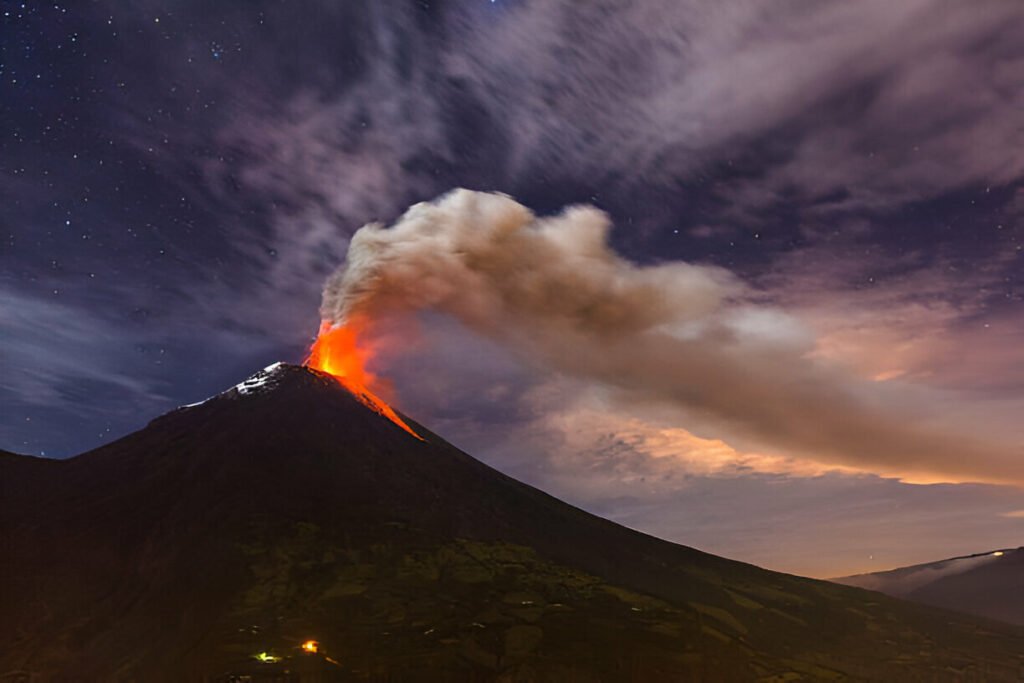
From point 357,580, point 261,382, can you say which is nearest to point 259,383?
point 261,382

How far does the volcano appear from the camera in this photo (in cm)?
5378

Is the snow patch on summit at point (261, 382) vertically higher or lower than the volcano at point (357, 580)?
higher

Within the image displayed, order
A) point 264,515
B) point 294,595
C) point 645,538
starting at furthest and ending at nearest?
1. point 645,538
2. point 264,515
3. point 294,595

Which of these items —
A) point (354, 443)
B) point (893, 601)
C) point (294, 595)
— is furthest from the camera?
point (893, 601)

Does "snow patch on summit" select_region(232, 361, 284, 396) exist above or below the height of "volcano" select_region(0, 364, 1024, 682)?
above

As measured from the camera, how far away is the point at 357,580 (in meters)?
64.9

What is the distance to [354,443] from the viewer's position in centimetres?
9350

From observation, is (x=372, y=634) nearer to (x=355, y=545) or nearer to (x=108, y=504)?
(x=355, y=545)

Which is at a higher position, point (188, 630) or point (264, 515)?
point (264, 515)

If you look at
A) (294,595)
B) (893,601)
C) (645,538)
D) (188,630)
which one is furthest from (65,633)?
(893,601)

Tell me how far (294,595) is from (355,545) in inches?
430

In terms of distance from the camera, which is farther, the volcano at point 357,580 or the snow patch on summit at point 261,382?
the snow patch on summit at point 261,382

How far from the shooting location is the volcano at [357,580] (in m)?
53.8

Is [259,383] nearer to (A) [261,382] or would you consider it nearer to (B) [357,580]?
(A) [261,382]
